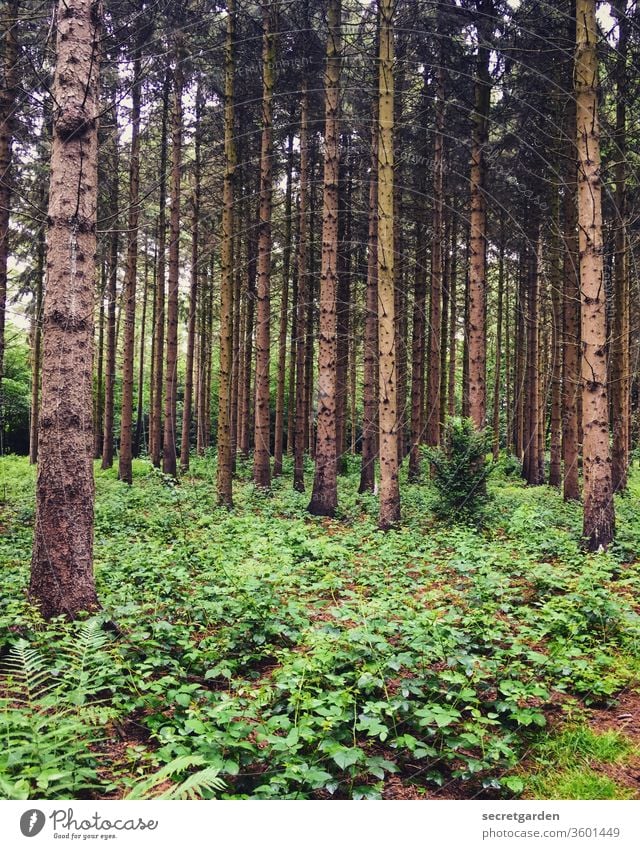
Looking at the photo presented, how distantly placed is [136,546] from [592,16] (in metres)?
10.6

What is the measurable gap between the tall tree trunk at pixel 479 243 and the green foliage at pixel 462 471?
1154mm

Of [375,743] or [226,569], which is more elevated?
[226,569]

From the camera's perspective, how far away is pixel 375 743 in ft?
11.9

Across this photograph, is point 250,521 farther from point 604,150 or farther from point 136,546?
point 604,150

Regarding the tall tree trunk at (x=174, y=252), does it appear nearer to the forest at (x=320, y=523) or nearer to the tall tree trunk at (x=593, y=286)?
the forest at (x=320, y=523)

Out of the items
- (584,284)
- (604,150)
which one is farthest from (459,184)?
(584,284)

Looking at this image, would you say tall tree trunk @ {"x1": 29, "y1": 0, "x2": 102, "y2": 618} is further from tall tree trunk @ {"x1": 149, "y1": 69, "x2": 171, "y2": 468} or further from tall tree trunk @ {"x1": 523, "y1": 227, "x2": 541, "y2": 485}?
tall tree trunk @ {"x1": 523, "y1": 227, "x2": 541, "y2": 485}

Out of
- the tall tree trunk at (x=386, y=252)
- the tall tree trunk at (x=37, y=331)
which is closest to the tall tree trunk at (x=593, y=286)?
the tall tree trunk at (x=386, y=252)

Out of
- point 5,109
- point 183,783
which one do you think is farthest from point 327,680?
point 5,109

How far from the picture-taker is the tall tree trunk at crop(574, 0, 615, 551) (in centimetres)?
803

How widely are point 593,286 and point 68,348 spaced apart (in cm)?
735

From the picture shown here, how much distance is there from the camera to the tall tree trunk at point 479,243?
12.7 metres

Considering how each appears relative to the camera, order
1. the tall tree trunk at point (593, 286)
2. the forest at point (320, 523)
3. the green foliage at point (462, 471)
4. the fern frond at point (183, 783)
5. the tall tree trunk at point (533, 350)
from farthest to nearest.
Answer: the tall tree trunk at point (533, 350) → the green foliage at point (462, 471) → the tall tree trunk at point (593, 286) → the forest at point (320, 523) → the fern frond at point (183, 783)
